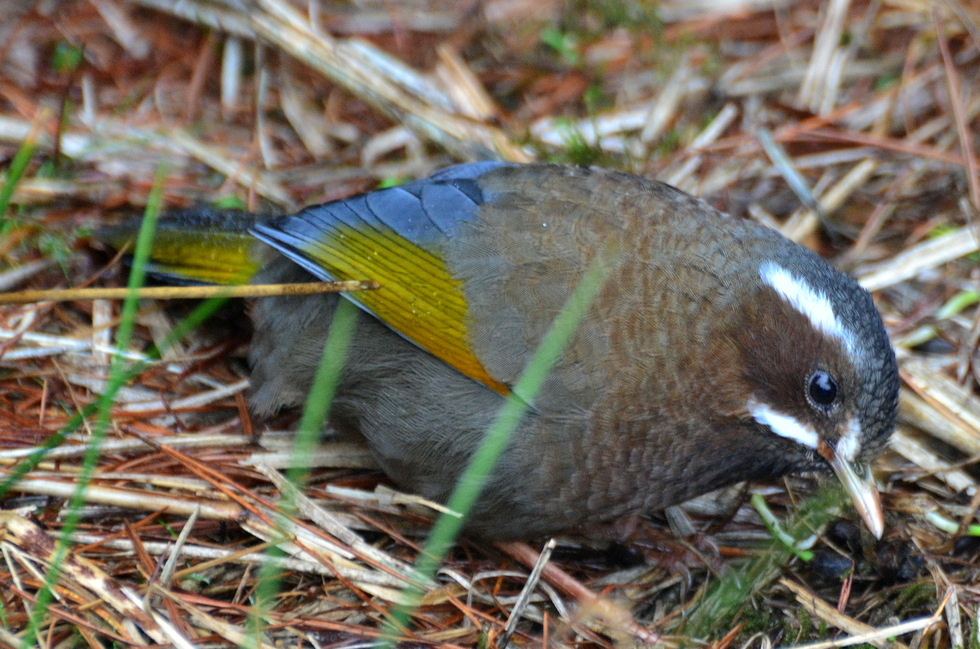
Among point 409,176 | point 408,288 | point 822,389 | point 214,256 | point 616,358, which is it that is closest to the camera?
point 822,389

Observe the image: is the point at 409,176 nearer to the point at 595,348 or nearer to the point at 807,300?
the point at 595,348

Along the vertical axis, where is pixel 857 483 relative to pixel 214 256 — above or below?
below

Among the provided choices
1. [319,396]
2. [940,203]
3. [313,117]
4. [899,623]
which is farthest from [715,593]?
[313,117]

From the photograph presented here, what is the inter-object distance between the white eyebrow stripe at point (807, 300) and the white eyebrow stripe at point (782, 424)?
30cm

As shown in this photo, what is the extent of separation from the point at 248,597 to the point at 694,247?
6.05 feet

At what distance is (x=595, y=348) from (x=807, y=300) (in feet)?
2.25

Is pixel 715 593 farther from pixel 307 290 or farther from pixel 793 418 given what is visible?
pixel 307 290

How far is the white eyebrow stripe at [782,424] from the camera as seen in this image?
306 centimetres

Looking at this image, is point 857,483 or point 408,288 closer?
point 857,483

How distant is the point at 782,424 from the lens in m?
3.09

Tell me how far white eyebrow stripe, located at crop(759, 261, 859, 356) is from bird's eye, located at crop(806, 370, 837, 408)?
4.3 inches

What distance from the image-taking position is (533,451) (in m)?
3.14

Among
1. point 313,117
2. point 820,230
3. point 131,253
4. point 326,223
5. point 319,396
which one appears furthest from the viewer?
point 313,117

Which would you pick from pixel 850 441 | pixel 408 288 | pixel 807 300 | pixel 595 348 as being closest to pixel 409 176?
pixel 408 288
